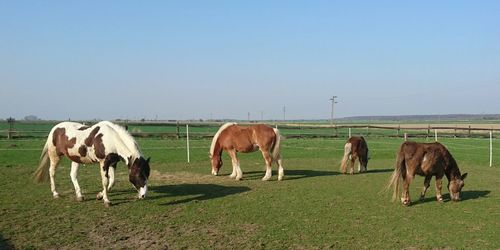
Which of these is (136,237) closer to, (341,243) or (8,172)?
(341,243)

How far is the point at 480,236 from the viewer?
6.33 meters

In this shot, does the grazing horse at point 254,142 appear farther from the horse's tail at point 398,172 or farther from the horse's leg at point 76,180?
the horse's leg at point 76,180

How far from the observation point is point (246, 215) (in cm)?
770

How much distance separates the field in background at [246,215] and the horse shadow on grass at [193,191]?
0.02 meters

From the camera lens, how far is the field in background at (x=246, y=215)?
6102 millimetres

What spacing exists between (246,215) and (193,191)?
9.57 ft

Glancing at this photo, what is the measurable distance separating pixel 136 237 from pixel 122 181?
19.2 ft

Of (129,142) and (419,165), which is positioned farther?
(419,165)

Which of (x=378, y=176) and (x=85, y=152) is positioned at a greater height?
(x=85, y=152)

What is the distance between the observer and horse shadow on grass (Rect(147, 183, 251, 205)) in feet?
30.9

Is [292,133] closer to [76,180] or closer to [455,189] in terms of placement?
[455,189]

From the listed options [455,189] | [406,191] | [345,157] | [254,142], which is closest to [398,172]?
[406,191]

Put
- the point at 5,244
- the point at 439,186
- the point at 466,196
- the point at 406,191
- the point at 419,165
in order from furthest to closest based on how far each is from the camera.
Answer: the point at 466,196 → the point at 439,186 → the point at 419,165 → the point at 406,191 → the point at 5,244

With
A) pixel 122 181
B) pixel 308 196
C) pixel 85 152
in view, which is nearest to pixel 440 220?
pixel 308 196
